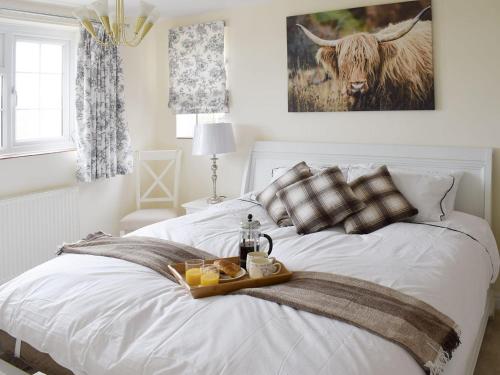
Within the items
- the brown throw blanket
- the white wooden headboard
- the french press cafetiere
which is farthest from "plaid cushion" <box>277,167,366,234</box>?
the brown throw blanket

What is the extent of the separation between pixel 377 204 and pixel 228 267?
1365 millimetres

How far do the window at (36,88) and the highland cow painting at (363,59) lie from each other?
2.02m

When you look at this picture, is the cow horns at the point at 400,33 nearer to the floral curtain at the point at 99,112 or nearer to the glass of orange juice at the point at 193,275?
the floral curtain at the point at 99,112

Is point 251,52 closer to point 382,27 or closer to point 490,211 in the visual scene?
point 382,27

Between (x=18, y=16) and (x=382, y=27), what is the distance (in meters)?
2.85

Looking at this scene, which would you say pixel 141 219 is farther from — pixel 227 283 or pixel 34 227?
pixel 227 283

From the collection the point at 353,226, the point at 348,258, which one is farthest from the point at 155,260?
the point at 353,226

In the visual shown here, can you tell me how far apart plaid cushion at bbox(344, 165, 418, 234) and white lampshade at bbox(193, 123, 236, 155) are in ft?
4.49

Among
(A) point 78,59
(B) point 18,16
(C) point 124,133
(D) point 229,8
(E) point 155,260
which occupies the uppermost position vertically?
(D) point 229,8

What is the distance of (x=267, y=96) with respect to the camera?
13.6 ft

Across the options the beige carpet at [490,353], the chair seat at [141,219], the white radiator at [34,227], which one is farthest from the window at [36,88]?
the beige carpet at [490,353]

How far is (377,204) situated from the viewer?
116 inches

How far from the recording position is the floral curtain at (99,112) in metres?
3.95

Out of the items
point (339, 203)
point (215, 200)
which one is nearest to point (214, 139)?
point (215, 200)
